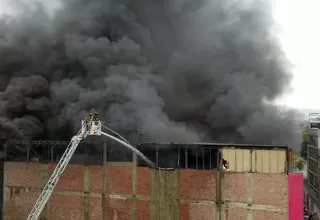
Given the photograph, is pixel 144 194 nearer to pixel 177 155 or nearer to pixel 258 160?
pixel 177 155

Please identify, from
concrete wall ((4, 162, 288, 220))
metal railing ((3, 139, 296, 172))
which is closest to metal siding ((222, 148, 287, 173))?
metal railing ((3, 139, 296, 172))

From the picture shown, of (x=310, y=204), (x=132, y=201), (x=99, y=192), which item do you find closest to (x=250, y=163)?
(x=132, y=201)

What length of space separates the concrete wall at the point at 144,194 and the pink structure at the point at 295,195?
0.19 m

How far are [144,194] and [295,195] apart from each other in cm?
665

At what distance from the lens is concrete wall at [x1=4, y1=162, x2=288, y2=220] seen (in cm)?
1502

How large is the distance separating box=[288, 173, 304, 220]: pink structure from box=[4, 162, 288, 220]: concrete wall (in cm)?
19

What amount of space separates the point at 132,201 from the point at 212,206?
390 centimetres

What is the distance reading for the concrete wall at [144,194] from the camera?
49.3 ft

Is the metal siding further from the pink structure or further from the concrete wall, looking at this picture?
the pink structure

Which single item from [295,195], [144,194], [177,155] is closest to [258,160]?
[295,195]

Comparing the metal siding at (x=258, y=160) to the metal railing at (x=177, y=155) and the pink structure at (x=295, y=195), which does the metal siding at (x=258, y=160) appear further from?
the pink structure at (x=295, y=195)

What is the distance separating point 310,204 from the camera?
144 ft

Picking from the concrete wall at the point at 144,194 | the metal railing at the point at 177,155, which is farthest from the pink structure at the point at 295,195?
the metal railing at the point at 177,155

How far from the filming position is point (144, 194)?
55.5 ft
